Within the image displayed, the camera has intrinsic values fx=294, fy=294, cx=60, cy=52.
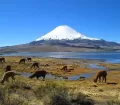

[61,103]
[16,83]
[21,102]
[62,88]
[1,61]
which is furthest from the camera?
[1,61]

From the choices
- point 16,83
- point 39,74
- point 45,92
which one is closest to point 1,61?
point 39,74

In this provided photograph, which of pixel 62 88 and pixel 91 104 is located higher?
pixel 62 88

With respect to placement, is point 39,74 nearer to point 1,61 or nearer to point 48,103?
point 48,103

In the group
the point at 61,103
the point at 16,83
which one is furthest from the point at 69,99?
the point at 16,83

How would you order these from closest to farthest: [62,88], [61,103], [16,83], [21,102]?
[21,102] → [61,103] → [62,88] → [16,83]

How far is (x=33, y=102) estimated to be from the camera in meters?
13.3

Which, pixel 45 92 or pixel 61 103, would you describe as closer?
pixel 61 103

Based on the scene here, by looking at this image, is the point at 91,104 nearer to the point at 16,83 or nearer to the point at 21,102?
the point at 21,102

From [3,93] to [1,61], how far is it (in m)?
41.4

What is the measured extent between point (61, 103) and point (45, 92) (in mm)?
1393

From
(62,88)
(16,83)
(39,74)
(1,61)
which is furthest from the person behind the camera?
(1,61)

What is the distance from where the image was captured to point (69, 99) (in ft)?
43.7

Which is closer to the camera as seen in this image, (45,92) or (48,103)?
(48,103)

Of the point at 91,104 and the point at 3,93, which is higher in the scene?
the point at 3,93
